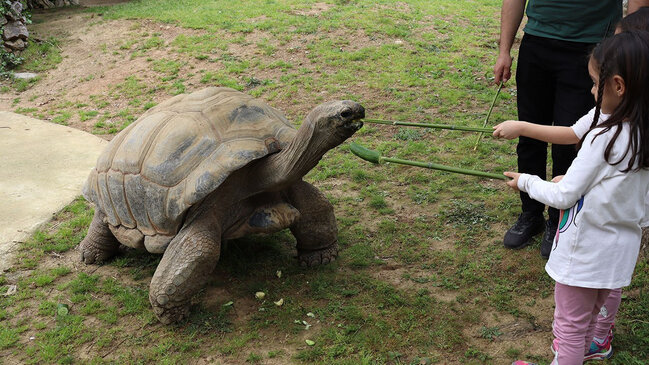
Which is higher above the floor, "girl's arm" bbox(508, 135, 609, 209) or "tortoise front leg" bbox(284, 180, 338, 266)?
"girl's arm" bbox(508, 135, 609, 209)

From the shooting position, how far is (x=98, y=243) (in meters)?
3.74

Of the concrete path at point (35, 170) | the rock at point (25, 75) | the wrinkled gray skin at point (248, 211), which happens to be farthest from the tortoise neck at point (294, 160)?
the rock at point (25, 75)

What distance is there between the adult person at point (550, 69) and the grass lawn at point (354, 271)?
286 mm

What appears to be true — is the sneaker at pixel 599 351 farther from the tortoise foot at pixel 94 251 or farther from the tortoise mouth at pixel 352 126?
the tortoise foot at pixel 94 251

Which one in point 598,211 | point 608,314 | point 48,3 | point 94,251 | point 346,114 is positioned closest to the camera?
point 598,211

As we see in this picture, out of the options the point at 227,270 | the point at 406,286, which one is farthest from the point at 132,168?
the point at 406,286

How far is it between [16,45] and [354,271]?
802 centimetres

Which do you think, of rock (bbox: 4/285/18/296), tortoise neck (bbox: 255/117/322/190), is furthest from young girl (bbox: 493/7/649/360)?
rock (bbox: 4/285/18/296)

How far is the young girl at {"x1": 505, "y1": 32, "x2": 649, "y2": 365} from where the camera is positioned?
1.98 metres

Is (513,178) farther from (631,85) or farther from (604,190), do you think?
(631,85)

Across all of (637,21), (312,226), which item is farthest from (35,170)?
(637,21)

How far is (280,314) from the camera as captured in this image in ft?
10.5

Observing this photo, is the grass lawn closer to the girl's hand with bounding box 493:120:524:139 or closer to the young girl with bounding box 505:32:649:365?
the young girl with bounding box 505:32:649:365

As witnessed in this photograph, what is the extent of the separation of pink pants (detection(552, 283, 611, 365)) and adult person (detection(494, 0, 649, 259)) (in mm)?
1255
